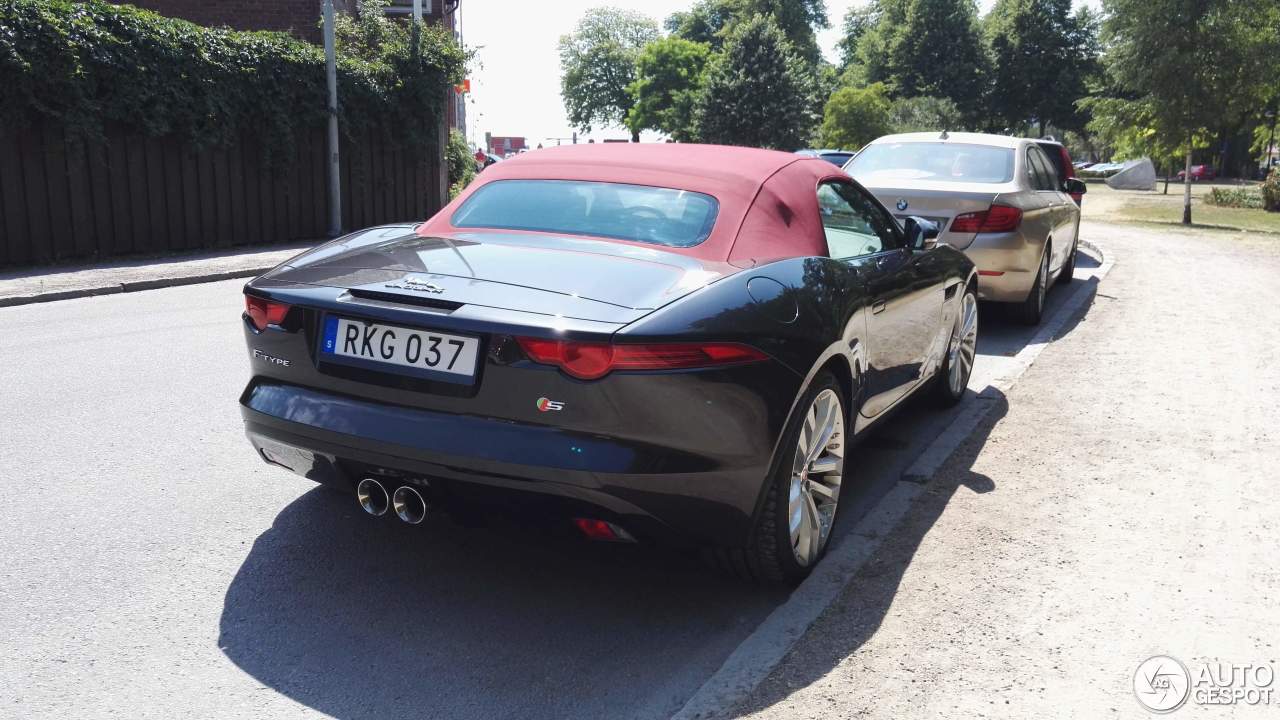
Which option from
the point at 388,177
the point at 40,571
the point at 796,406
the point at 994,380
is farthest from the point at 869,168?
the point at 388,177

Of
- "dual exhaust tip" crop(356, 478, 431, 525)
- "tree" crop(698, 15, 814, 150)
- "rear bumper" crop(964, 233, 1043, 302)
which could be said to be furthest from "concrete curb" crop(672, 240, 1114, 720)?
"tree" crop(698, 15, 814, 150)

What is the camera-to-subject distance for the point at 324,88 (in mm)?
17203

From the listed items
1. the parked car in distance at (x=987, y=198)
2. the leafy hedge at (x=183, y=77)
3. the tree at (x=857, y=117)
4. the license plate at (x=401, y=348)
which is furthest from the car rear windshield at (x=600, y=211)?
the tree at (x=857, y=117)

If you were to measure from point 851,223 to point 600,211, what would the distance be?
4.29ft

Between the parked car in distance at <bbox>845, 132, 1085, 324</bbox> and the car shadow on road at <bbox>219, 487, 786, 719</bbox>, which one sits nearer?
the car shadow on road at <bbox>219, 487, 786, 719</bbox>

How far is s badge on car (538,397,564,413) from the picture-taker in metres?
3.23

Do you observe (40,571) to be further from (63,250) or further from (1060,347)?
(63,250)

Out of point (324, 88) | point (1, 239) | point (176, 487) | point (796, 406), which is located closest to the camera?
point (796, 406)

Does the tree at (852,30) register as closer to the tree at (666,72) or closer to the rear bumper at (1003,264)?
the tree at (666,72)

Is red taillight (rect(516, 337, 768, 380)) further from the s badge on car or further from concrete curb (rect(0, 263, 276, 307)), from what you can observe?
concrete curb (rect(0, 263, 276, 307))

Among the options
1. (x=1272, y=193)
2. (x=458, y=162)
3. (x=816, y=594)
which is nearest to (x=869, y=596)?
(x=816, y=594)

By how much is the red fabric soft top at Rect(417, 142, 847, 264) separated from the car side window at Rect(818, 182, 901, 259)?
0.09 meters

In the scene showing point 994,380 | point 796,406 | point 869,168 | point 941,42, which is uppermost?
point 941,42

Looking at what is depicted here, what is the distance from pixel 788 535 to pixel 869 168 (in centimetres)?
717
